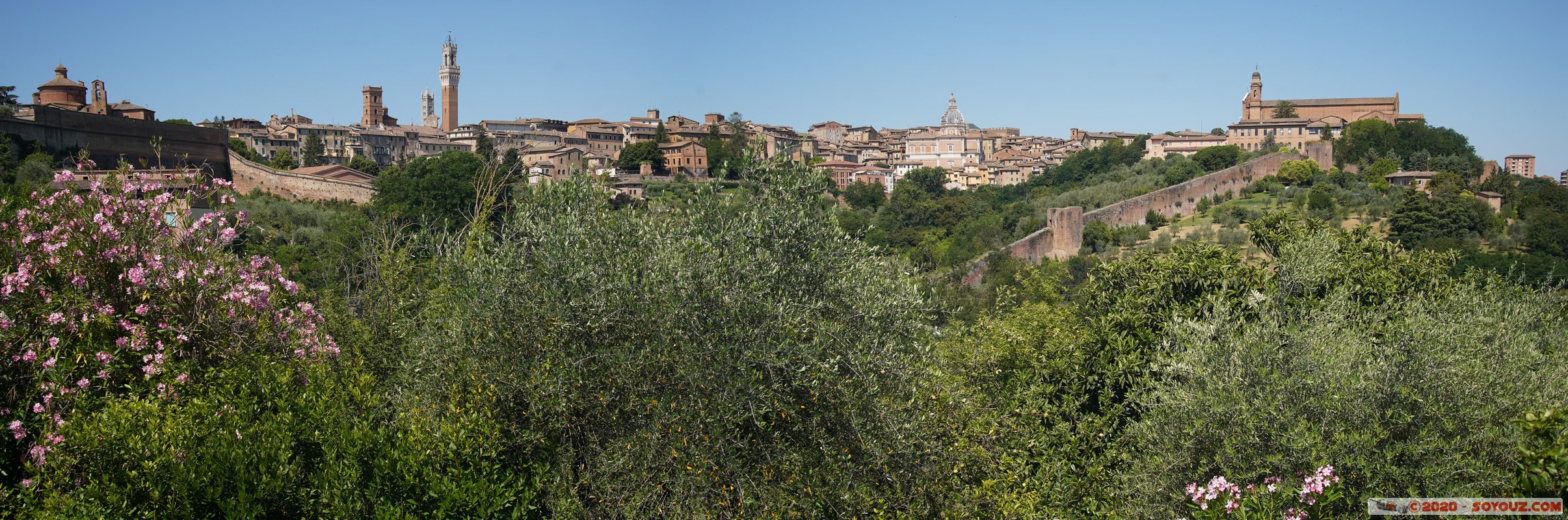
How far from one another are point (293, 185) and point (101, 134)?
10.5 m

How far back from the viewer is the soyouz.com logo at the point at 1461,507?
4.37 metres

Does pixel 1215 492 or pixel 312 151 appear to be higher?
pixel 312 151

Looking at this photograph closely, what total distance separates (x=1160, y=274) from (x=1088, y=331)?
4.19 ft

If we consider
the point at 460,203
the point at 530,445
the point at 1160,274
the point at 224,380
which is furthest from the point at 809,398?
the point at 460,203

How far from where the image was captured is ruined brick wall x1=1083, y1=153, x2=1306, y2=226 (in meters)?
43.2

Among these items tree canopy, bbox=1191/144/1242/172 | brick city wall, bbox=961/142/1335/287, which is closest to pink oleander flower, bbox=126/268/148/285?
brick city wall, bbox=961/142/1335/287

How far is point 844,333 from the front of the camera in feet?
19.0

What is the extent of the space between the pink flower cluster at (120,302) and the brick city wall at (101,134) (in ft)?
92.2

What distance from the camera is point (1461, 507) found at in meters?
5.58

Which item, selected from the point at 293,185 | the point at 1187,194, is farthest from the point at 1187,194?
the point at 293,185

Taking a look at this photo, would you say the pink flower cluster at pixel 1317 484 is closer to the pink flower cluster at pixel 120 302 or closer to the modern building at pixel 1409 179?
the pink flower cluster at pixel 120 302

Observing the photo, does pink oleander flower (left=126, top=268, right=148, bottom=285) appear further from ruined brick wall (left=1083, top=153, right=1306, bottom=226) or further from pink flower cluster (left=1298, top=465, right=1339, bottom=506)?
ruined brick wall (left=1083, top=153, right=1306, bottom=226)

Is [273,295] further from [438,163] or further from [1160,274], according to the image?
[438,163]

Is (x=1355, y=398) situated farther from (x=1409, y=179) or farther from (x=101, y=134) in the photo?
(x=1409, y=179)
